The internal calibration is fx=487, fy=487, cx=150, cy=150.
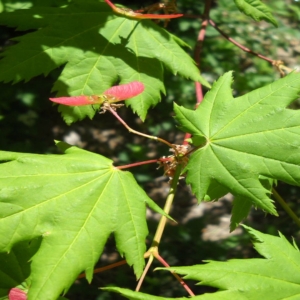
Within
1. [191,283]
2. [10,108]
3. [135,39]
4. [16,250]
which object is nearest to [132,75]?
[135,39]

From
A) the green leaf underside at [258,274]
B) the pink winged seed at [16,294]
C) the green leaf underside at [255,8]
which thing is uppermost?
the green leaf underside at [255,8]

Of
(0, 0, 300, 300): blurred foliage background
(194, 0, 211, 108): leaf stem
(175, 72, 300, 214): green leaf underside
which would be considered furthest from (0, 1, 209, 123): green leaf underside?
(0, 0, 300, 300): blurred foliage background

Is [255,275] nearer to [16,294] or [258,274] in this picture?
[258,274]

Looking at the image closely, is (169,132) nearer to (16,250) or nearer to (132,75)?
(132,75)

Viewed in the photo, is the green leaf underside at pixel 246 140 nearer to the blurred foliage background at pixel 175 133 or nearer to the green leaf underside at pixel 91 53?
the green leaf underside at pixel 91 53

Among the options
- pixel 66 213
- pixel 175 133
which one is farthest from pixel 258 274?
pixel 175 133

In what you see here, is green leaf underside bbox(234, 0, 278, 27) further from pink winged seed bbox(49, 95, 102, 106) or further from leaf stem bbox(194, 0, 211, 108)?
pink winged seed bbox(49, 95, 102, 106)

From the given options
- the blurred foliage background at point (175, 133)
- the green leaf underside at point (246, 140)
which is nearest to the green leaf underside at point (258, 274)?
the green leaf underside at point (246, 140)
